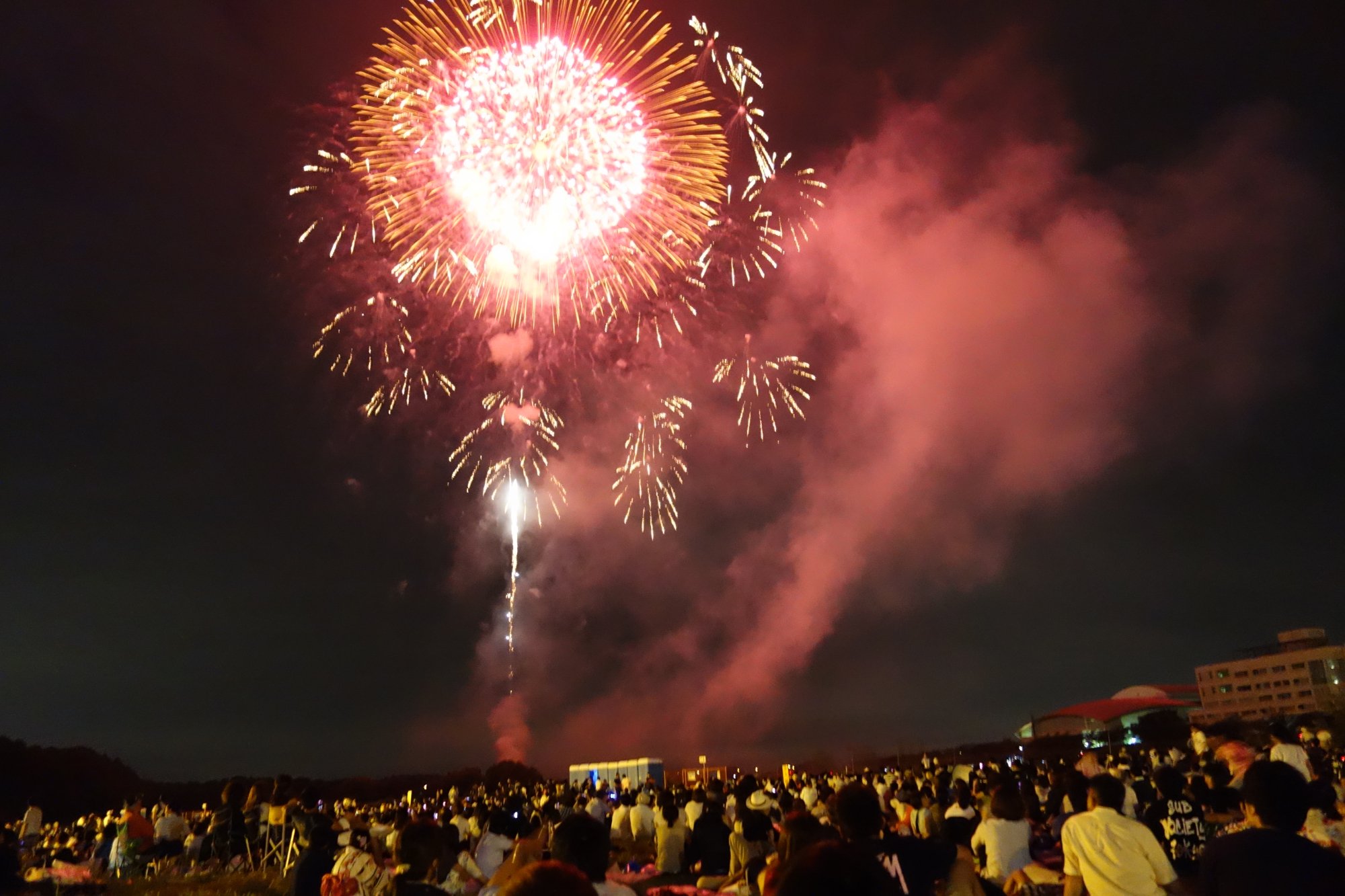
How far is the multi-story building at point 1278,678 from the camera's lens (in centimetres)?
9594

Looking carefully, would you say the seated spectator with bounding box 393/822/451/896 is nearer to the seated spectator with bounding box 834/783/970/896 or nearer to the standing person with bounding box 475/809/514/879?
the seated spectator with bounding box 834/783/970/896

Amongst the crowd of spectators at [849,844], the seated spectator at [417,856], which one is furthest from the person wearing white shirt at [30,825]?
the seated spectator at [417,856]

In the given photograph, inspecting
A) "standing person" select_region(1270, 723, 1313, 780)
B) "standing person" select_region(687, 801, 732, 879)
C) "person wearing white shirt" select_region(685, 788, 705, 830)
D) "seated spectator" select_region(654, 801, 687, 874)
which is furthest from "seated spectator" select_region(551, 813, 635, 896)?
"person wearing white shirt" select_region(685, 788, 705, 830)

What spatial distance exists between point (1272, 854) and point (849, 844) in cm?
206

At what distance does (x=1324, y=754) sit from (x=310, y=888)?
1963 centimetres

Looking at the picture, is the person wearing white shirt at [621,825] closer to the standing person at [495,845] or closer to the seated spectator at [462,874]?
the seated spectator at [462,874]

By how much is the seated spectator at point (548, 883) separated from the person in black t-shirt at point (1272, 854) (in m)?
2.58

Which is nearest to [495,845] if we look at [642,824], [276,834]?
[642,824]

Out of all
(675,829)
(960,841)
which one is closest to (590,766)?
(675,829)

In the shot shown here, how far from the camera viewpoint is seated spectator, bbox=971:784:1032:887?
6.98 metres

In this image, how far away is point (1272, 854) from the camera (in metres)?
3.32

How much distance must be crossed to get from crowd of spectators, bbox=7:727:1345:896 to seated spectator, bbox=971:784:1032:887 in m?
0.01

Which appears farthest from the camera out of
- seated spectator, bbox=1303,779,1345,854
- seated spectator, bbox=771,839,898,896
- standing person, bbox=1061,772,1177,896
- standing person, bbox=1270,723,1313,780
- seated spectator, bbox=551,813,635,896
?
standing person, bbox=1270,723,1313,780

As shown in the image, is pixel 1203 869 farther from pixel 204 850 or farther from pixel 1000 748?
pixel 1000 748
